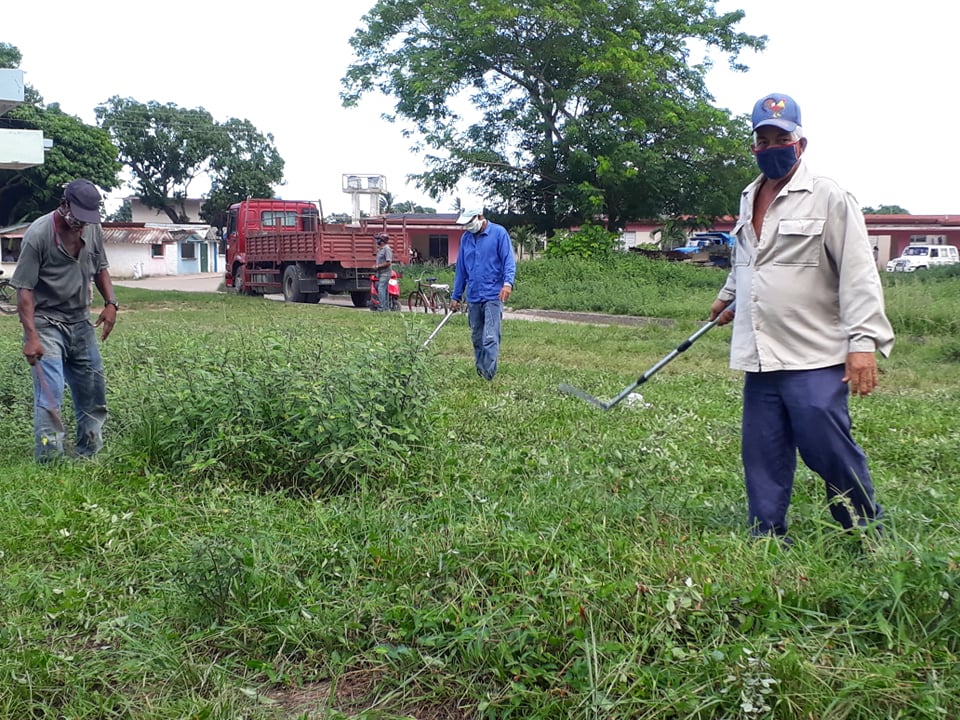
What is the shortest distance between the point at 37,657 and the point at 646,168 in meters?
26.6

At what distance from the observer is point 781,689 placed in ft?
8.12

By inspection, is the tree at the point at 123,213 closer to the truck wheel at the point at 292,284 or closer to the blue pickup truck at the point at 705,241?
the blue pickup truck at the point at 705,241

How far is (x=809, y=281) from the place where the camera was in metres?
3.63

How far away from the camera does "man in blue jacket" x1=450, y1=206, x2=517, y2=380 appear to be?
8.72 metres

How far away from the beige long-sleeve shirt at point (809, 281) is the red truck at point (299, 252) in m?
19.4

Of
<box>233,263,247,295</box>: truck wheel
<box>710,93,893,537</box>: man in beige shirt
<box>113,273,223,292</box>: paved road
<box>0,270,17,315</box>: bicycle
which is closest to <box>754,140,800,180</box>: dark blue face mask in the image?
<box>710,93,893,537</box>: man in beige shirt

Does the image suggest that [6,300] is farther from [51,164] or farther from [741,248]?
[51,164]

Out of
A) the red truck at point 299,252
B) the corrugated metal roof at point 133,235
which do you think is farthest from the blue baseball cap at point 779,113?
the corrugated metal roof at point 133,235

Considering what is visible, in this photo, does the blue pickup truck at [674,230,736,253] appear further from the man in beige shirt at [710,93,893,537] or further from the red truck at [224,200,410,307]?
the man in beige shirt at [710,93,893,537]

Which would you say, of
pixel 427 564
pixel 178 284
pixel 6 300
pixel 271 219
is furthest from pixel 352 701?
pixel 178 284

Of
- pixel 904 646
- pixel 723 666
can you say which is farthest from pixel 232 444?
pixel 904 646

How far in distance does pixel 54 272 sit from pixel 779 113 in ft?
13.7

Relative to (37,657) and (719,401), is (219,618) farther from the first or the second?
(719,401)

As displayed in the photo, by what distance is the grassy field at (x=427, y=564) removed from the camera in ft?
8.71
